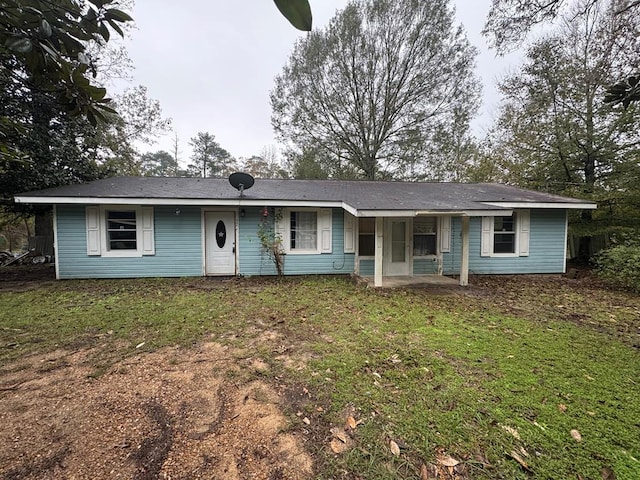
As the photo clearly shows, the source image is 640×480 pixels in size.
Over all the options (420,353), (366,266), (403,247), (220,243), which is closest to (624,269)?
(403,247)

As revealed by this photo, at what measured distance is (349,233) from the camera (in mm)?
8086

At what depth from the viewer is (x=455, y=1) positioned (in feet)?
42.3

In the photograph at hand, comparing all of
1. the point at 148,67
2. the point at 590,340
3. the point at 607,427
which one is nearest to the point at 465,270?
the point at 590,340

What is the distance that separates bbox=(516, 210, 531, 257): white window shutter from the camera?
833cm

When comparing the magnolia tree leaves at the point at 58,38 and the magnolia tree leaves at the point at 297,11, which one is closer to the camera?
the magnolia tree leaves at the point at 297,11

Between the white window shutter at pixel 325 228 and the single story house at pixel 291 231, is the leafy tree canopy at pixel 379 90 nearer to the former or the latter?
the single story house at pixel 291 231

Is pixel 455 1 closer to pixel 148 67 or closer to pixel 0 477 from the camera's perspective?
pixel 148 67

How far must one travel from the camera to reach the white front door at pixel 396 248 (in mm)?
7922

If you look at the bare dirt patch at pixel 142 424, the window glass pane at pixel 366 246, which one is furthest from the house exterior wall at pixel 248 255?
the bare dirt patch at pixel 142 424

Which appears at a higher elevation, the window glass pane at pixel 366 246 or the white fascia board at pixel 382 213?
the white fascia board at pixel 382 213

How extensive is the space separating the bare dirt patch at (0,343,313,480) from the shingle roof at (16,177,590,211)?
476 centimetres

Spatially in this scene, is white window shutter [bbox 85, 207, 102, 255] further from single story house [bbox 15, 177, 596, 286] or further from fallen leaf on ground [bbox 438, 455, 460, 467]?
fallen leaf on ground [bbox 438, 455, 460, 467]

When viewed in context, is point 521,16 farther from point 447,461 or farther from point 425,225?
point 447,461

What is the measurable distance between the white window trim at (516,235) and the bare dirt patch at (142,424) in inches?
321
